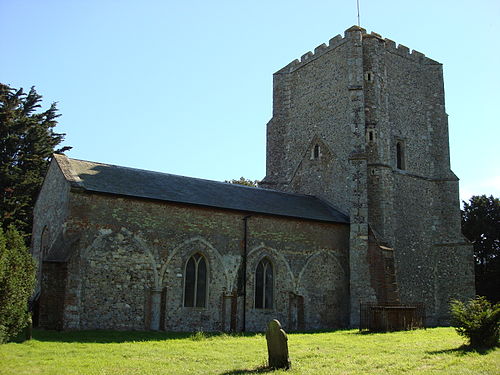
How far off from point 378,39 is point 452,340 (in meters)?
17.8

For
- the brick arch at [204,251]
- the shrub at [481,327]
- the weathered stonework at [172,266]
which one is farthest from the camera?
the brick arch at [204,251]

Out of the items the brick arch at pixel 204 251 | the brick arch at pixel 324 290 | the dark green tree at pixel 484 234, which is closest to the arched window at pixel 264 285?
the brick arch at pixel 324 290

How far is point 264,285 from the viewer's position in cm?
2359

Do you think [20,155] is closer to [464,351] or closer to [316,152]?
[316,152]

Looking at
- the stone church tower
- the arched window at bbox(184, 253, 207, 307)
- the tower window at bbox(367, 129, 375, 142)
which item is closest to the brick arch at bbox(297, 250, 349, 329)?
the stone church tower

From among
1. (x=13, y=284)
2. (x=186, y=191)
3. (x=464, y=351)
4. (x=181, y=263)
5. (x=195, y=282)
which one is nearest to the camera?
(x=464, y=351)

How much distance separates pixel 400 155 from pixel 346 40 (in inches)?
273

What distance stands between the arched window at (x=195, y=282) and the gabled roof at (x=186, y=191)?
7.75 ft

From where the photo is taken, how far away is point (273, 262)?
2384 cm

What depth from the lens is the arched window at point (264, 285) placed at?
23.4 meters

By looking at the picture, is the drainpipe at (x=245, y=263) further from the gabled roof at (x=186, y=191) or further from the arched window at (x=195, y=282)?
the arched window at (x=195, y=282)

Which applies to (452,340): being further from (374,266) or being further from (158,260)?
(158,260)

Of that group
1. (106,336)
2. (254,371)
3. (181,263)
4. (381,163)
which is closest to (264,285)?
(181,263)

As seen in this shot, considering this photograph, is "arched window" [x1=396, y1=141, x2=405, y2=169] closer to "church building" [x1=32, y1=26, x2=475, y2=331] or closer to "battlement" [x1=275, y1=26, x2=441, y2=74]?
"church building" [x1=32, y1=26, x2=475, y2=331]
